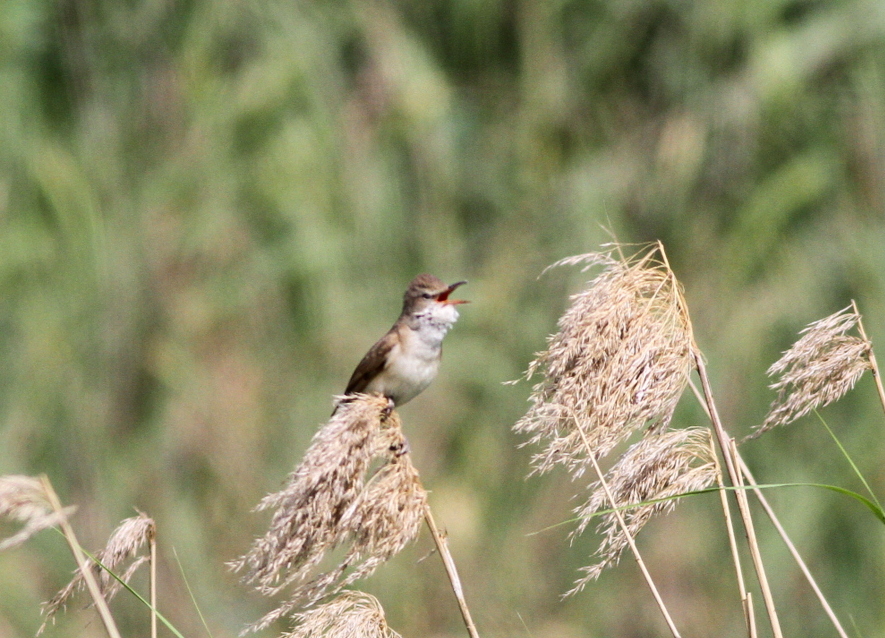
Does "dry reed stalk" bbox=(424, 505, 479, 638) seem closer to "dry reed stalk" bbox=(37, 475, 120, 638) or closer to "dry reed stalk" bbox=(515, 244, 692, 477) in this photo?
"dry reed stalk" bbox=(515, 244, 692, 477)

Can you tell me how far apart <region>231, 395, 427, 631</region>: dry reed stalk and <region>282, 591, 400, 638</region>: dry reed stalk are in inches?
1.2

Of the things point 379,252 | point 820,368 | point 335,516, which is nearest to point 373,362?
point 335,516

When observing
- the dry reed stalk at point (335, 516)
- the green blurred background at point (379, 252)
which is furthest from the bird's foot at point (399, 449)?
the green blurred background at point (379, 252)

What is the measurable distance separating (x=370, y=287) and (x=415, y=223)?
598mm

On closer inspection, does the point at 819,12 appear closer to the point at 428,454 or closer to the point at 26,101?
the point at 428,454

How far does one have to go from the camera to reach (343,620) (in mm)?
2006

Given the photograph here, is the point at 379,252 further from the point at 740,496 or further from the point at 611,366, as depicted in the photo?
the point at 740,496

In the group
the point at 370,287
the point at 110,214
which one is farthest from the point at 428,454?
the point at 110,214

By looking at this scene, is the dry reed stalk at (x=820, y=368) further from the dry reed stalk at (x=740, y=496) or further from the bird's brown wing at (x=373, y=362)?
the bird's brown wing at (x=373, y=362)

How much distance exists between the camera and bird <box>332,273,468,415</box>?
3693 mm

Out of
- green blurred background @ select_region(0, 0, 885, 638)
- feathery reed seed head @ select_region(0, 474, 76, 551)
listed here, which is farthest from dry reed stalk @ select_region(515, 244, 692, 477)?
green blurred background @ select_region(0, 0, 885, 638)

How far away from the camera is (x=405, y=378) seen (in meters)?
3.69

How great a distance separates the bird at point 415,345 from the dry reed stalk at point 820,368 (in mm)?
1749

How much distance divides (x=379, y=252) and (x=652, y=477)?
4.60 m
